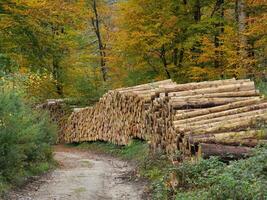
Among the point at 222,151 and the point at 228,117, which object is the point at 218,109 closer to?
the point at 228,117

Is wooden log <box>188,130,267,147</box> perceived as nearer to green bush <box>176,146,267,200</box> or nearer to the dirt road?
green bush <box>176,146,267,200</box>

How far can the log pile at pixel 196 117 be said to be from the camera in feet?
31.1

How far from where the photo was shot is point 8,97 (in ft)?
39.0

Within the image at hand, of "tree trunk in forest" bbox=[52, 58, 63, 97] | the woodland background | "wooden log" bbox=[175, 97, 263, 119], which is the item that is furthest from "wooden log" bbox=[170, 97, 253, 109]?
"tree trunk in forest" bbox=[52, 58, 63, 97]

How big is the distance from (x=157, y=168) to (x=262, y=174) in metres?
5.34

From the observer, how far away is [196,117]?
37.6ft

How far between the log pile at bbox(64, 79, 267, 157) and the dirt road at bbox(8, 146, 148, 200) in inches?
51.1

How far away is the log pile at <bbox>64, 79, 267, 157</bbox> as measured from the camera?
948 centimetres

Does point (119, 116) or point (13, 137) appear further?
point (119, 116)

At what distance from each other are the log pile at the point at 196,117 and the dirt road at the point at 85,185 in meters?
1.30

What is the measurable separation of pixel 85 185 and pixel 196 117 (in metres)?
3.05

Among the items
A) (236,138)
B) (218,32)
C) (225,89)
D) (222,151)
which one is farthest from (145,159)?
(218,32)

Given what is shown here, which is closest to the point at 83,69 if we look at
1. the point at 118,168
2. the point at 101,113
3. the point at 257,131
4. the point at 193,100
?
the point at 101,113

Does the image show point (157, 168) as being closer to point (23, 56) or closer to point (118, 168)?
point (118, 168)
